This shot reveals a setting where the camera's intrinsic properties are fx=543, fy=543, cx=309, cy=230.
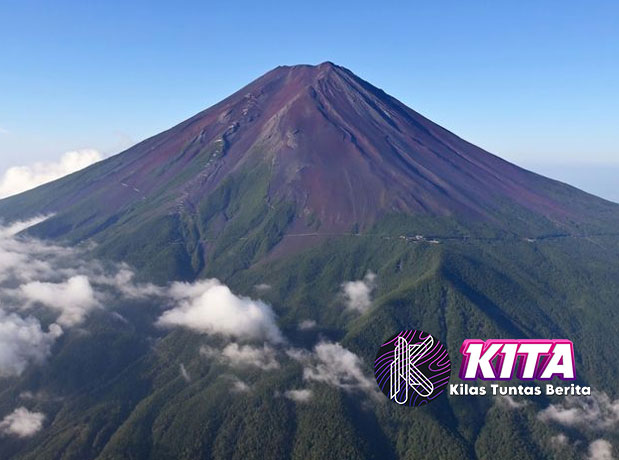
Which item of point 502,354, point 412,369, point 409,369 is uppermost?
point 502,354

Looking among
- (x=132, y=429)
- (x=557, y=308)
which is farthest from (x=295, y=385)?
(x=557, y=308)

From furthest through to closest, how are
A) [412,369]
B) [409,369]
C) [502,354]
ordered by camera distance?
[412,369] → [409,369] → [502,354]

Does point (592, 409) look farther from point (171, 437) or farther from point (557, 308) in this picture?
point (171, 437)

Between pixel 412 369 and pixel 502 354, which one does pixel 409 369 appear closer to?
pixel 412 369

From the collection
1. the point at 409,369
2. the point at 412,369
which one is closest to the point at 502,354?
the point at 412,369

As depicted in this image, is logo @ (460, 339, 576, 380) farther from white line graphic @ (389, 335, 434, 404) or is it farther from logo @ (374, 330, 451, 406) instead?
white line graphic @ (389, 335, 434, 404)

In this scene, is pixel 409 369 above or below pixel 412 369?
above

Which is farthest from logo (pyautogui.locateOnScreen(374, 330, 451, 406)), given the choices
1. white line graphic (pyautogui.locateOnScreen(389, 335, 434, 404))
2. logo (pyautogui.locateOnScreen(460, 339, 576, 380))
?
logo (pyautogui.locateOnScreen(460, 339, 576, 380))

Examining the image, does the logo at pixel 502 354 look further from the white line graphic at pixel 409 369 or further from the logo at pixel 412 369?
the white line graphic at pixel 409 369
